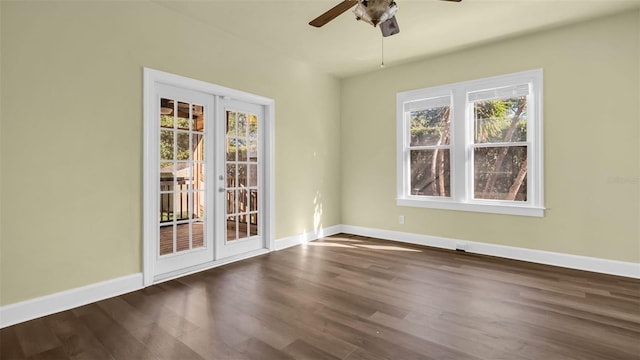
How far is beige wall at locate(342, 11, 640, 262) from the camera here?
3.39 meters

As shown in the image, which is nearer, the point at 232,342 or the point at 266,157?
the point at 232,342

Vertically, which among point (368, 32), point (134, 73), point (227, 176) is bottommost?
point (227, 176)

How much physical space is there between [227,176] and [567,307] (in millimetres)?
3623

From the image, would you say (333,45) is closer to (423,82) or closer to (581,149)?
(423,82)

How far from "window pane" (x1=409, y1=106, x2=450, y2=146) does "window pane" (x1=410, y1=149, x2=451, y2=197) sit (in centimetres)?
15

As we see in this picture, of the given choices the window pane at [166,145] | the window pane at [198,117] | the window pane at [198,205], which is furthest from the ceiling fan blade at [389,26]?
the window pane at [198,205]

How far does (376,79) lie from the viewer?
526 centimetres

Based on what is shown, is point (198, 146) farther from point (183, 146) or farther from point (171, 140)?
point (171, 140)

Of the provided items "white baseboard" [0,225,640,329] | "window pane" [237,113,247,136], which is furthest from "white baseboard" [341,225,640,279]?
"window pane" [237,113,247,136]

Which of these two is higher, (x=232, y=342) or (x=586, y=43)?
(x=586, y=43)

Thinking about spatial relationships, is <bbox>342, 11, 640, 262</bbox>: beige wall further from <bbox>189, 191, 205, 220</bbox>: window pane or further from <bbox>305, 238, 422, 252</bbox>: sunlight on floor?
<bbox>189, 191, 205, 220</bbox>: window pane

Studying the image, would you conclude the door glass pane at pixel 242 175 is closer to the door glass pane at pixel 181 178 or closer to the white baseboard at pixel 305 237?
the door glass pane at pixel 181 178

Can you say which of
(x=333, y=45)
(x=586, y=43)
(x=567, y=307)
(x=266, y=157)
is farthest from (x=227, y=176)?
(x=586, y=43)

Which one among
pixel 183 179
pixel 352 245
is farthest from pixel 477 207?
pixel 183 179
